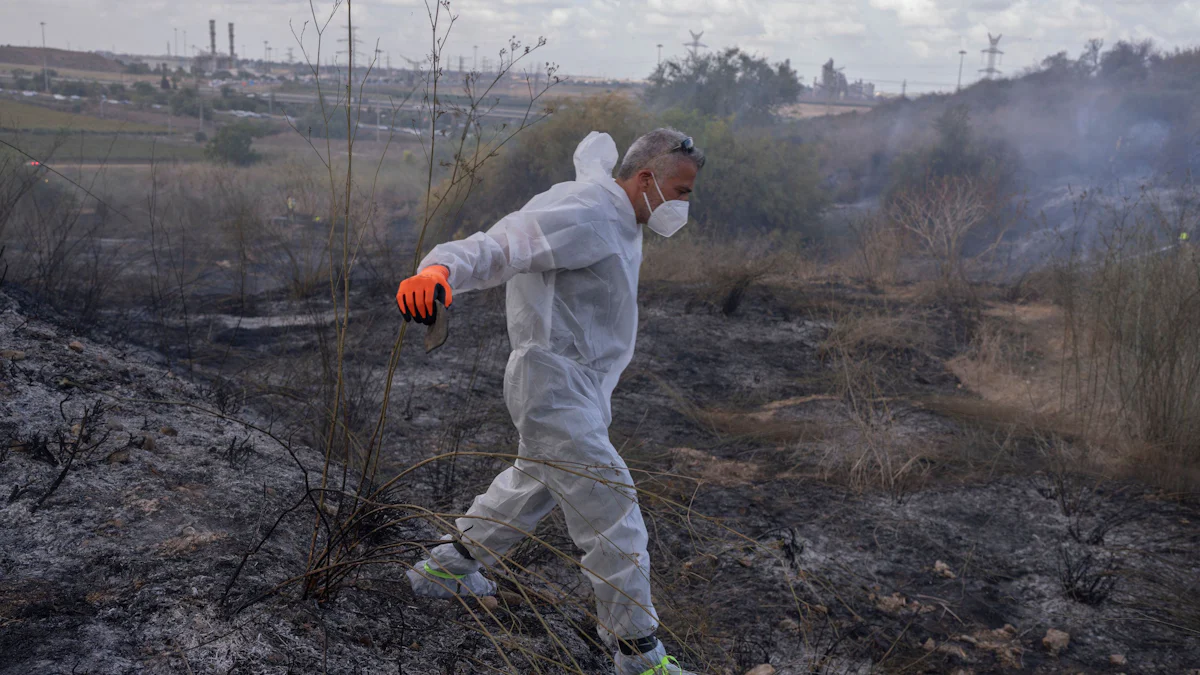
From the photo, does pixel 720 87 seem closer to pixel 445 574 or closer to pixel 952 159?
pixel 952 159

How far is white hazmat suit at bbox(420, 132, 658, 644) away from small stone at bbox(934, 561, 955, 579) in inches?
72.8

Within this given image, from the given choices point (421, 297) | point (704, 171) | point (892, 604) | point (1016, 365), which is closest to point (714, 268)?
point (1016, 365)

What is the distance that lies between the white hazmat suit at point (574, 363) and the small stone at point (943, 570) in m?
1.85

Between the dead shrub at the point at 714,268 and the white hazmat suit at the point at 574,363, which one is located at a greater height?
the white hazmat suit at the point at 574,363

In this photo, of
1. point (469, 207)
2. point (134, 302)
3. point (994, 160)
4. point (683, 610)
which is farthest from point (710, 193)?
point (683, 610)

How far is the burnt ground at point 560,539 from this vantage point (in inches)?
78.0

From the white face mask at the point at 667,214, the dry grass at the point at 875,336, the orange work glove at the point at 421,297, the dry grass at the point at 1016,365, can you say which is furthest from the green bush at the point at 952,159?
the orange work glove at the point at 421,297

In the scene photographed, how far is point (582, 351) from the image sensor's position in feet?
7.48

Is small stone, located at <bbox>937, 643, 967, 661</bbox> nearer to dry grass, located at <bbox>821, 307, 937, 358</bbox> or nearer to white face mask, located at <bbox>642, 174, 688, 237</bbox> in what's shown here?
white face mask, located at <bbox>642, 174, 688, 237</bbox>

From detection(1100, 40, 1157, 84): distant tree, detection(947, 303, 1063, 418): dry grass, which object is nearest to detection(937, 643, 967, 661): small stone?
detection(947, 303, 1063, 418): dry grass

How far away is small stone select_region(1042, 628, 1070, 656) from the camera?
2.99 metres

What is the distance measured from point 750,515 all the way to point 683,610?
120cm

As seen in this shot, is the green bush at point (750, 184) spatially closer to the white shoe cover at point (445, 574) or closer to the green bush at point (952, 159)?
the green bush at point (952, 159)

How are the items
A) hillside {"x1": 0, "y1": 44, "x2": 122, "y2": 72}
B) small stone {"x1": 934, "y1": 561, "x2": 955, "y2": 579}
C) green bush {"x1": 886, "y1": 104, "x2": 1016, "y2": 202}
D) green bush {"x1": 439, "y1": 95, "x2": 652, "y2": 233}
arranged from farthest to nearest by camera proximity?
1. hillside {"x1": 0, "y1": 44, "x2": 122, "y2": 72}
2. green bush {"x1": 886, "y1": 104, "x2": 1016, "y2": 202}
3. green bush {"x1": 439, "y1": 95, "x2": 652, "y2": 233}
4. small stone {"x1": 934, "y1": 561, "x2": 955, "y2": 579}
